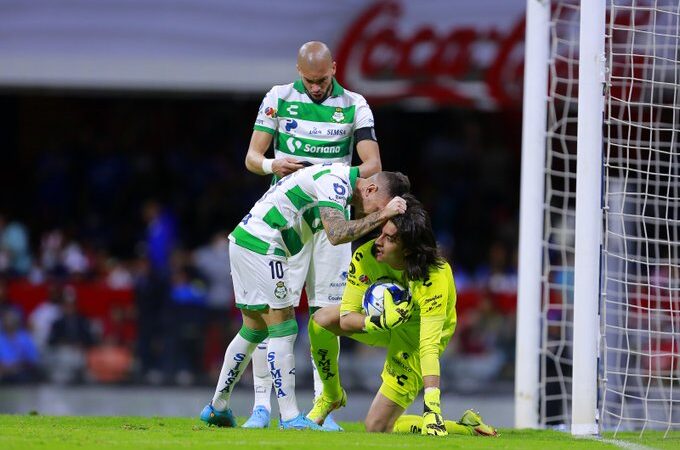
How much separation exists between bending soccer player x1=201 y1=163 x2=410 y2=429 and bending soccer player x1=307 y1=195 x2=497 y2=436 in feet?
0.77

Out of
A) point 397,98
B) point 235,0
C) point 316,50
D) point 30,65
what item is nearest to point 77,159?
point 30,65

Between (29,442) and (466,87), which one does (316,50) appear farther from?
(466,87)

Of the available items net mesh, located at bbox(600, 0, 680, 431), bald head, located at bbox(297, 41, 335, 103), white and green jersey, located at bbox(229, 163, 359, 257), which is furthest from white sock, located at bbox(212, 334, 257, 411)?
net mesh, located at bbox(600, 0, 680, 431)

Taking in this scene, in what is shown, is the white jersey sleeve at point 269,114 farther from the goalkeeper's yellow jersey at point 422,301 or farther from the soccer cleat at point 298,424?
the soccer cleat at point 298,424

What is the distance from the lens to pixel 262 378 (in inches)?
332

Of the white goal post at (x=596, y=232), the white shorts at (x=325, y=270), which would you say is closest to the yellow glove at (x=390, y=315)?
the white shorts at (x=325, y=270)

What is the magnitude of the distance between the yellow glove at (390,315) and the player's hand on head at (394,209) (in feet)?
1.78

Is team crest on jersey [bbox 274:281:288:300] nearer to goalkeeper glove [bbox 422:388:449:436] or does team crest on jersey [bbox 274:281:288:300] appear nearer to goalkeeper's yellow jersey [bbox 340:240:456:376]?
goalkeeper's yellow jersey [bbox 340:240:456:376]

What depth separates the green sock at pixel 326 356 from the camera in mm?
8211

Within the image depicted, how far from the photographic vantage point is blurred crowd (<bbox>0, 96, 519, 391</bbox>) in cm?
1514

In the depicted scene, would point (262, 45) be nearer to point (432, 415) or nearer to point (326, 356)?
point (326, 356)

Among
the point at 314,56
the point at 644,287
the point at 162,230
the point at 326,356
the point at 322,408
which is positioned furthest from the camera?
the point at 162,230

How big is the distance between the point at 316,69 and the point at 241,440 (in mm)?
2642

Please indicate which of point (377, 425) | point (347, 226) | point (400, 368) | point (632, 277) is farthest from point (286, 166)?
point (632, 277)
